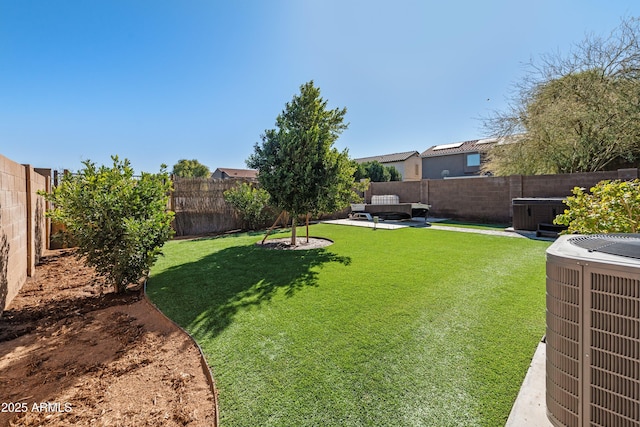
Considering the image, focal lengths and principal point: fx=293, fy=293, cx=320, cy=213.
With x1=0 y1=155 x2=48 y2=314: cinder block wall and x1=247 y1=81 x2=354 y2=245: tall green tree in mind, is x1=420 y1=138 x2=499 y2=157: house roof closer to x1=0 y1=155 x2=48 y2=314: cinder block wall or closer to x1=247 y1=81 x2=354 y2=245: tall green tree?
x1=247 y1=81 x2=354 y2=245: tall green tree

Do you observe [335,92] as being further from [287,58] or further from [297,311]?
[297,311]

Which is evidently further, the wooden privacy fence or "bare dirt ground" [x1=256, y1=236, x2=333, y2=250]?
the wooden privacy fence

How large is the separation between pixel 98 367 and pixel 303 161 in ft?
18.7

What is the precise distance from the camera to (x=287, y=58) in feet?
30.5

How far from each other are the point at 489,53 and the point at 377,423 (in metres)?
11.1

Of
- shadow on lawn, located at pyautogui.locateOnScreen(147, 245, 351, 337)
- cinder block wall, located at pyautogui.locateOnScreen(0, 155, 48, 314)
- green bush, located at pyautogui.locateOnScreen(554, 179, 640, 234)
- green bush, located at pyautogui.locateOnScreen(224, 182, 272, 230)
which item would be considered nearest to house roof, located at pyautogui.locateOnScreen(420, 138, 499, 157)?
green bush, located at pyautogui.locateOnScreen(224, 182, 272, 230)

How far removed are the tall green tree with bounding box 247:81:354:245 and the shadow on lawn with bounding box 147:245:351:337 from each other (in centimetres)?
137

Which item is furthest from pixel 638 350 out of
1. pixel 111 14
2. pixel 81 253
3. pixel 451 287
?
pixel 111 14

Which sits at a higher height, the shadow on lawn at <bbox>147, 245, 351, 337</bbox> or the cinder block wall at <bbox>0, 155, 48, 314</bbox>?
the cinder block wall at <bbox>0, 155, 48, 314</bbox>

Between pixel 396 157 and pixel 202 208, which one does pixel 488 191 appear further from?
pixel 396 157

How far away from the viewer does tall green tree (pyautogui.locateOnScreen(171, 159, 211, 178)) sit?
38.6 m

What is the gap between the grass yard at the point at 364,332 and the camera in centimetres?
208

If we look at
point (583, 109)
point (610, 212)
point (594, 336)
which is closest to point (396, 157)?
point (583, 109)

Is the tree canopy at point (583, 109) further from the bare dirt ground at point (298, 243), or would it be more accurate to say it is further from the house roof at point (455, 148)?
the house roof at point (455, 148)
